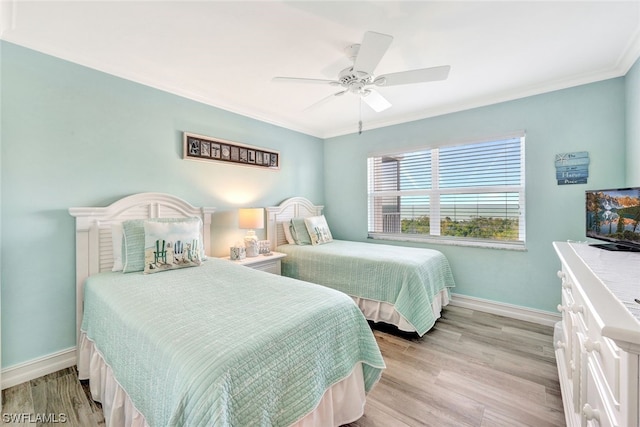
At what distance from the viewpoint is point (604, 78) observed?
2.41 metres

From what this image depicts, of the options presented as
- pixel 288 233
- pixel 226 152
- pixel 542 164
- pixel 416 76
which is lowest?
pixel 288 233

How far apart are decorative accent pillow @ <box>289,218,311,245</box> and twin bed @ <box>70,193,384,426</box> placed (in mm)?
1606

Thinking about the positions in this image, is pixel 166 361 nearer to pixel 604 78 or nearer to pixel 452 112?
pixel 452 112

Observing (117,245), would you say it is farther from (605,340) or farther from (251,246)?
(605,340)

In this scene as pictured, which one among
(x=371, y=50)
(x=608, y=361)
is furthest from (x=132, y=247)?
(x=608, y=361)

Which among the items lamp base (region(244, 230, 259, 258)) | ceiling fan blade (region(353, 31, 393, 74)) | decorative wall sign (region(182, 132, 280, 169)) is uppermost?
ceiling fan blade (region(353, 31, 393, 74))

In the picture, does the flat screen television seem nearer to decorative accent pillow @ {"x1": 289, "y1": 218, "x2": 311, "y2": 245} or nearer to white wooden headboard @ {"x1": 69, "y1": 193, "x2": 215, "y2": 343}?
decorative accent pillow @ {"x1": 289, "y1": 218, "x2": 311, "y2": 245}

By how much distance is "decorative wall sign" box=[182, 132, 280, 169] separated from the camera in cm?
278

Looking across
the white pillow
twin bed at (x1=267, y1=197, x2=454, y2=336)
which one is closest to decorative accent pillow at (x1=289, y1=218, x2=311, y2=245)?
twin bed at (x1=267, y1=197, x2=454, y2=336)

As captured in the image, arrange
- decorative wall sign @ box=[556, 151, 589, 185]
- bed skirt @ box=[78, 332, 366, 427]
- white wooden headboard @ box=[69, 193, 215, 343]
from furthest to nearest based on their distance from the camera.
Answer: decorative wall sign @ box=[556, 151, 589, 185] → white wooden headboard @ box=[69, 193, 215, 343] → bed skirt @ box=[78, 332, 366, 427]

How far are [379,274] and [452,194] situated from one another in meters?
1.57

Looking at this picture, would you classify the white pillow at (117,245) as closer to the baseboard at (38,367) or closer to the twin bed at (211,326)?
the twin bed at (211,326)

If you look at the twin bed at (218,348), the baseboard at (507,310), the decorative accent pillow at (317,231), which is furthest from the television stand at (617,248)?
the decorative accent pillow at (317,231)

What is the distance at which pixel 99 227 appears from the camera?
6.98 feet
